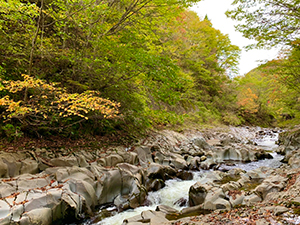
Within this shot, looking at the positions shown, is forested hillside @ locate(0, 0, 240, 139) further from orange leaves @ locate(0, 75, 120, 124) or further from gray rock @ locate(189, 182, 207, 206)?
gray rock @ locate(189, 182, 207, 206)

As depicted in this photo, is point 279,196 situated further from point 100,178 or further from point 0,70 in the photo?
point 0,70

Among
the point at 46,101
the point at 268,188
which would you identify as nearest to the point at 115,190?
the point at 46,101

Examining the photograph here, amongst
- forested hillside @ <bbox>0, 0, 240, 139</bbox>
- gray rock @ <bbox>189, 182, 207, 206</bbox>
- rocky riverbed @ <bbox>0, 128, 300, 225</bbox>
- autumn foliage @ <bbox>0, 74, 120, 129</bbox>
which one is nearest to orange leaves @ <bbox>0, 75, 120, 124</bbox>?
autumn foliage @ <bbox>0, 74, 120, 129</bbox>

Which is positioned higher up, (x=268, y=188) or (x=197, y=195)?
(x=268, y=188)

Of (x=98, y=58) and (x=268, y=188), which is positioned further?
(x=98, y=58)

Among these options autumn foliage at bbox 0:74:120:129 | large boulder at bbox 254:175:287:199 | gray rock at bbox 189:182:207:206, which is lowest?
gray rock at bbox 189:182:207:206

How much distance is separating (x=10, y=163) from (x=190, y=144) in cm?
1015

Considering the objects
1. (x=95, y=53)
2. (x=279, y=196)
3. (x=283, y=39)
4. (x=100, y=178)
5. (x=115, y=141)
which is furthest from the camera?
(x=115, y=141)

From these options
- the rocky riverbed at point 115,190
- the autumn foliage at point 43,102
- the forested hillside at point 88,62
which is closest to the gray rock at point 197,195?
the rocky riverbed at point 115,190

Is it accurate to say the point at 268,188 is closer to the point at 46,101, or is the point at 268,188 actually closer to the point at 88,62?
the point at 46,101

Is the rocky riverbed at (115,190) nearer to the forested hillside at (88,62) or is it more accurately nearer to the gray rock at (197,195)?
the gray rock at (197,195)

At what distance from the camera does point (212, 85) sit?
25047 millimetres

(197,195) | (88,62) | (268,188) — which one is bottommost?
(197,195)

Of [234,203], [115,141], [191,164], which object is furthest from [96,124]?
[234,203]
